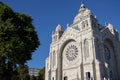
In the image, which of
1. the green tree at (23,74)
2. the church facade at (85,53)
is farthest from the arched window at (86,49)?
the green tree at (23,74)

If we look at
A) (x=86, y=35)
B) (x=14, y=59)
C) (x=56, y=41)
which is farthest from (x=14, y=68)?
(x=56, y=41)

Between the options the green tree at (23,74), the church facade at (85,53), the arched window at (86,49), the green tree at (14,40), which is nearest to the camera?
the green tree at (14,40)

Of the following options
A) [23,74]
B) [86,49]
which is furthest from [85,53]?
[23,74]

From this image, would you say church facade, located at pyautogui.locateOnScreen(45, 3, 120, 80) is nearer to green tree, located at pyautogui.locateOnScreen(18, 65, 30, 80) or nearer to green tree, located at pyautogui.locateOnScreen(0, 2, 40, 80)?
green tree, located at pyautogui.locateOnScreen(18, 65, 30, 80)

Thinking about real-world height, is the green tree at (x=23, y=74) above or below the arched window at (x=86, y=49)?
below

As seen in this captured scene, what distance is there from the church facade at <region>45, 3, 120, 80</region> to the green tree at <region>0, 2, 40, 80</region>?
57.5 ft

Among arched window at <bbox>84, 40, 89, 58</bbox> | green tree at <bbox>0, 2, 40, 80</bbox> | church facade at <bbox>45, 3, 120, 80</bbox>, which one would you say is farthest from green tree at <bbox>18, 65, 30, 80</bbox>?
green tree at <bbox>0, 2, 40, 80</bbox>

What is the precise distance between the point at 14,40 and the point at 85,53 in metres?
22.3

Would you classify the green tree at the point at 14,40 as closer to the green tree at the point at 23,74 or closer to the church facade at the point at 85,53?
the church facade at the point at 85,53

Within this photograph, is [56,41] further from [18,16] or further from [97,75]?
[18,16]

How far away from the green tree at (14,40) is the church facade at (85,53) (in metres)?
17.5

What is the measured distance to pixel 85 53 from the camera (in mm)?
40031

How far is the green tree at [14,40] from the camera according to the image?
20.0 meters

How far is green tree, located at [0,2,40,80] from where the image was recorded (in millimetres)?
19953
